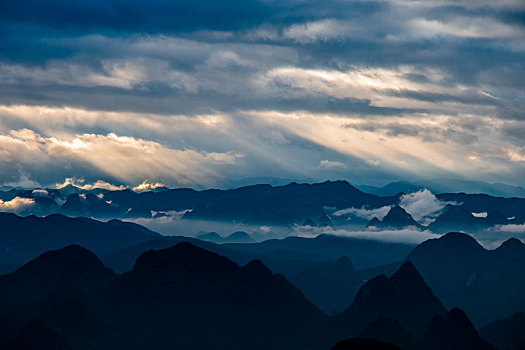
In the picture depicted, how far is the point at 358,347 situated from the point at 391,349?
223 inches

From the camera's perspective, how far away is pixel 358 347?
12562 cm

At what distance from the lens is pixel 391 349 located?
124m
